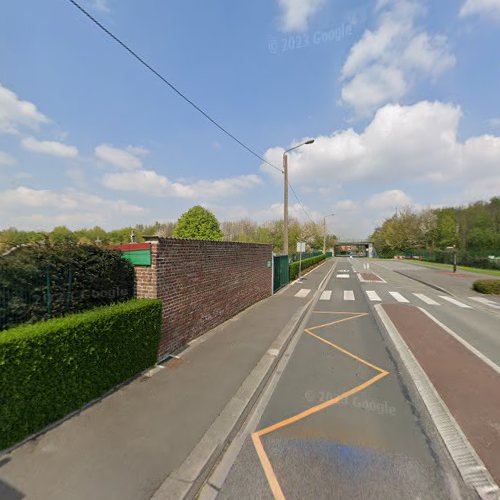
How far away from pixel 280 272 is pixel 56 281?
40.3 feet

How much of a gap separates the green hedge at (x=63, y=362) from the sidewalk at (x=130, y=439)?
0.70ft

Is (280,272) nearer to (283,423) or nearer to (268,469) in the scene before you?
(283,423)

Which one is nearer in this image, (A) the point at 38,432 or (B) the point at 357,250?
(A) the point at 38,432

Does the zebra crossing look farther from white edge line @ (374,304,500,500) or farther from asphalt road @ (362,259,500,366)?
white edge line @ (374,304,500,500)

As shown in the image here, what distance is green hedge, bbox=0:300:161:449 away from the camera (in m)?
2.67

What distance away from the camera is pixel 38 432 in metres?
2.92

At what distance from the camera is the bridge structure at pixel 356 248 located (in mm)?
89625

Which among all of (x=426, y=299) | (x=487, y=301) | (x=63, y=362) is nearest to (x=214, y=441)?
(x=63, y=362)

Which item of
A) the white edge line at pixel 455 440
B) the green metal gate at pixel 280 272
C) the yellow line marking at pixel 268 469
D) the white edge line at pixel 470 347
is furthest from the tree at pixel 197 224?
the yellow line marking at pixel 268 469

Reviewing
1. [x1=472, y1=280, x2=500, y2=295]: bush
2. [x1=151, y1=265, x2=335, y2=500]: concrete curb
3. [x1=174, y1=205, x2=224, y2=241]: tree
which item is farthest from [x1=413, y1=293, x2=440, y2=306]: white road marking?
[x1=174, y1=205, x2=224, y2=241]: tree

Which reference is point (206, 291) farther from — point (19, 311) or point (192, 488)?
point (192, 488)

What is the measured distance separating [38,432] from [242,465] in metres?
2.46

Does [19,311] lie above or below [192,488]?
above

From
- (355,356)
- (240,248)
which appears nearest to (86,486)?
(355,356)
